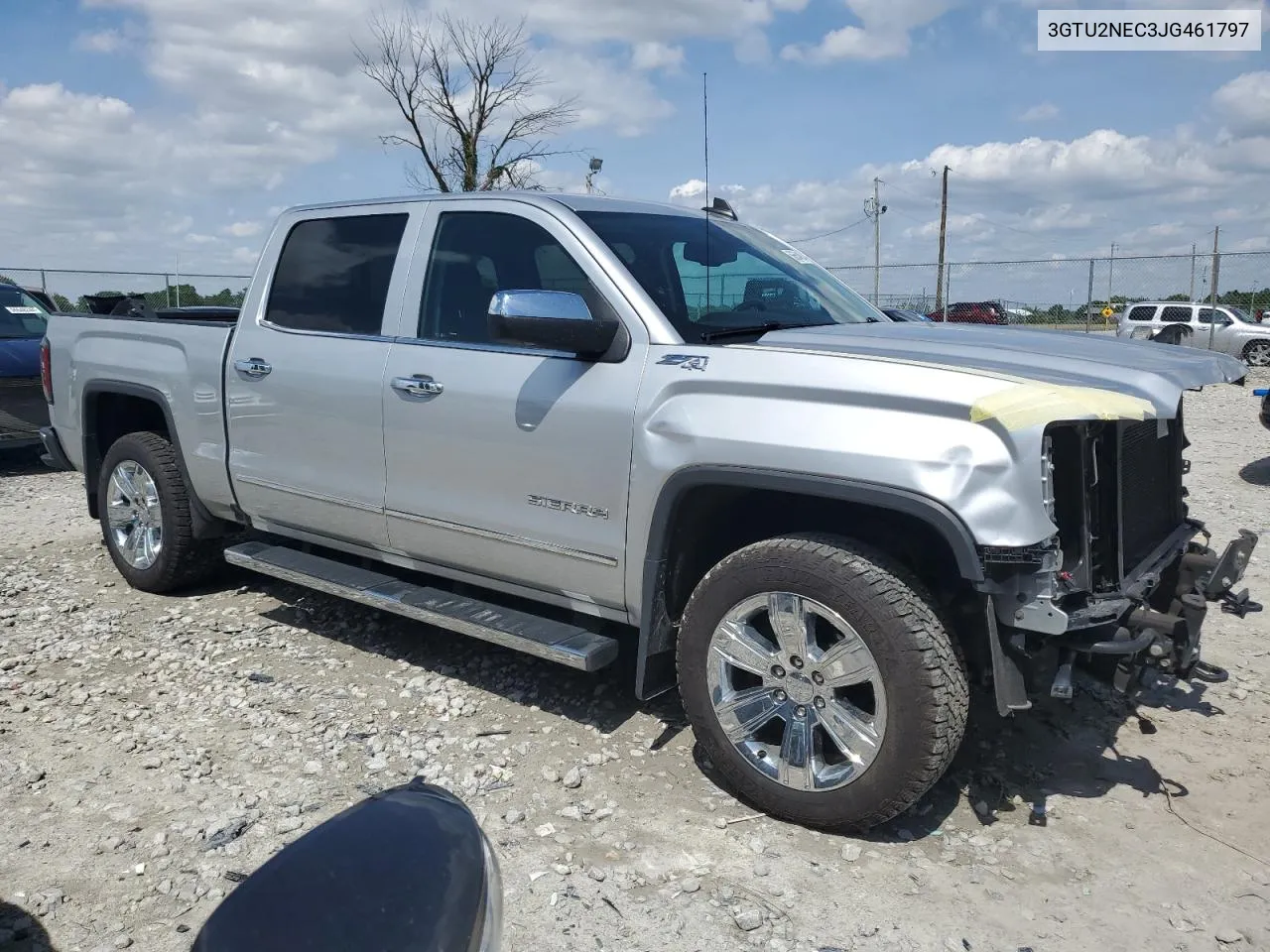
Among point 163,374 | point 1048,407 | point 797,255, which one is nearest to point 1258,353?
point 797,255

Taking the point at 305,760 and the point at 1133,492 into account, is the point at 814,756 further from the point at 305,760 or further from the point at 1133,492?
the point at 305,760

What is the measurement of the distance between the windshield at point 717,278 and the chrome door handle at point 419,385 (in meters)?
0.86

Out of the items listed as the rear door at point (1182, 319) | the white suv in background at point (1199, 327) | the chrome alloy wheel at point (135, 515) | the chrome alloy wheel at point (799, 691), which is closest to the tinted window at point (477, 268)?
the chrome alloy wheel at point (799, 691)

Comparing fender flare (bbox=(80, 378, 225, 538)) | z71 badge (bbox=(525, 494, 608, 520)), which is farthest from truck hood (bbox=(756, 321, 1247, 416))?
fender flare (bbox=(80, 378, 225, 538))

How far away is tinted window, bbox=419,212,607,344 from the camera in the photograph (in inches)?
155

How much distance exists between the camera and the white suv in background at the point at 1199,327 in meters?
20.8

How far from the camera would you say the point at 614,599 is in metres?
3.64

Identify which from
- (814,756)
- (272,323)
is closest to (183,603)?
(272,323)

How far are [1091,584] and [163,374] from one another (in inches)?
175

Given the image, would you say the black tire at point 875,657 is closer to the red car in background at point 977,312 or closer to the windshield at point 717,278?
the windshield at point 717,278

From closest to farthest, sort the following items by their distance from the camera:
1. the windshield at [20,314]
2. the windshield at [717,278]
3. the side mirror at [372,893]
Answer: the side mirror at [372,893], the windshield at [717,278], the windshield at [20,314]

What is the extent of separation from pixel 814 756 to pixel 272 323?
10.5ft

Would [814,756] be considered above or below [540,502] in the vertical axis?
below

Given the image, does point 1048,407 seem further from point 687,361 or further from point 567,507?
point 567,507
